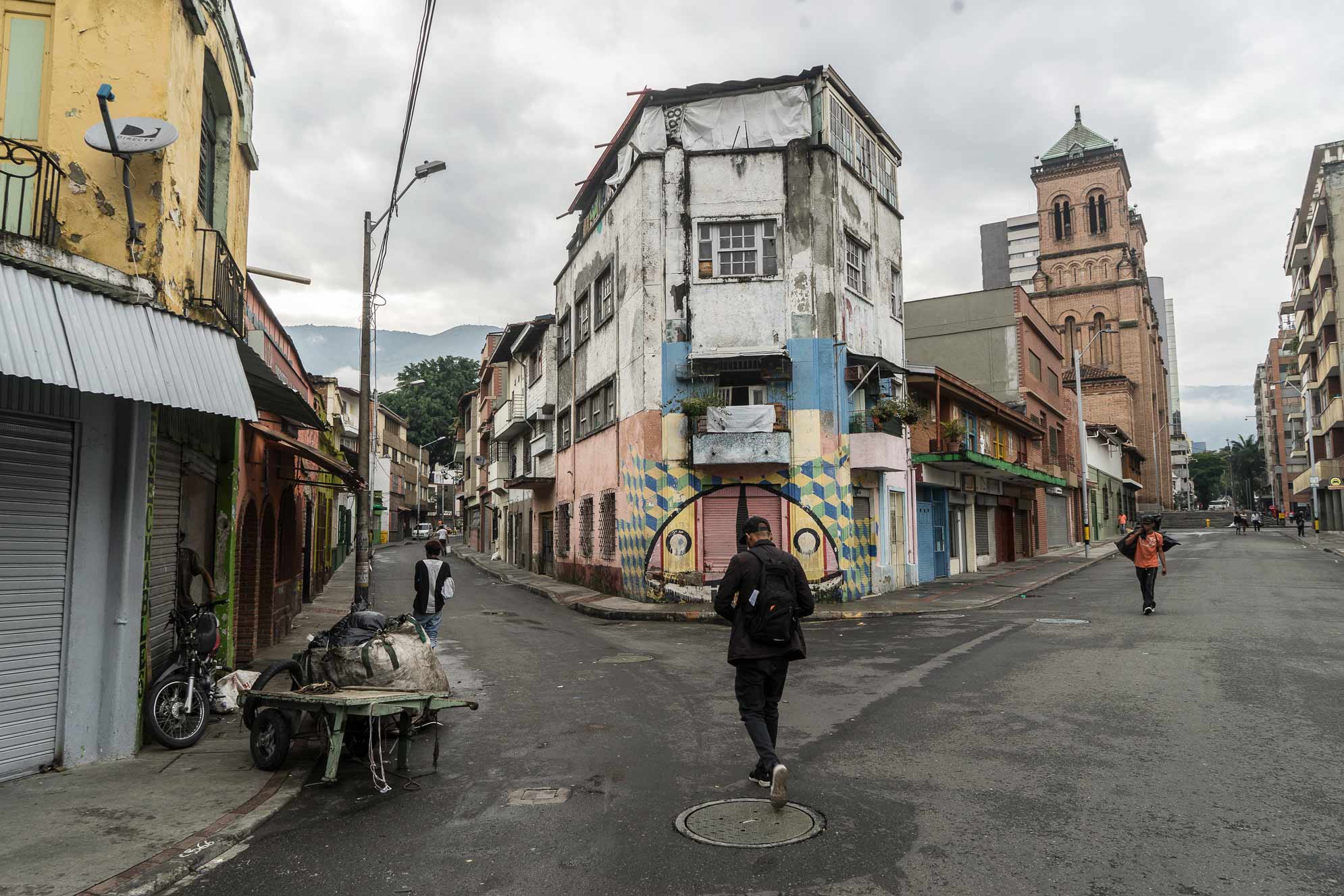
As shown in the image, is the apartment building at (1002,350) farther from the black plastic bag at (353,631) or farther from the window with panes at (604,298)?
the black plastic bag at (353,631)

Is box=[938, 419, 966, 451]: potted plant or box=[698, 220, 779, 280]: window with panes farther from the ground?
box=[698, 220, 779, 280]: window with panes

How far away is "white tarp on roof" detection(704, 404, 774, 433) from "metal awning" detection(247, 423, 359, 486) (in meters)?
7.90

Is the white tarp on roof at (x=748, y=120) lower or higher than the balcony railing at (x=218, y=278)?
higher

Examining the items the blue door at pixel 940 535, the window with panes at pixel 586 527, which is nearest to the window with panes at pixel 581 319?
the window with panes at pixel 586 527

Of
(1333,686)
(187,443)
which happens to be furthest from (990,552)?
(187,443)

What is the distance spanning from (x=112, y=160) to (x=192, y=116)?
1.49m

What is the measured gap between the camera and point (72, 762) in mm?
6523

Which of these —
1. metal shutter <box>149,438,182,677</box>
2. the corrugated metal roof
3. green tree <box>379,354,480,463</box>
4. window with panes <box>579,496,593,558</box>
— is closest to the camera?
the corrugated metal roof

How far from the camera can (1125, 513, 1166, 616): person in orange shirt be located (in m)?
14.7

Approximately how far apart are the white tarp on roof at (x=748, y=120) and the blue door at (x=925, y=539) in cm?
1095

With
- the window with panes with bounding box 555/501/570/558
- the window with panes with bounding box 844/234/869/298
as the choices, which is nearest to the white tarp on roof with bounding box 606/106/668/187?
the window with panes with bounding box 844/234/869/298

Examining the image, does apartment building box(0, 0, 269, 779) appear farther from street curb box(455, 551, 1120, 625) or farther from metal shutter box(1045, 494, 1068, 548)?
metal shutter box(1045, 494, 1068, 548)

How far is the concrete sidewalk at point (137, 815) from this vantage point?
4.56 meters

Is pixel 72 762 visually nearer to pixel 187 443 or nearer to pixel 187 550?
pixel 187 550
